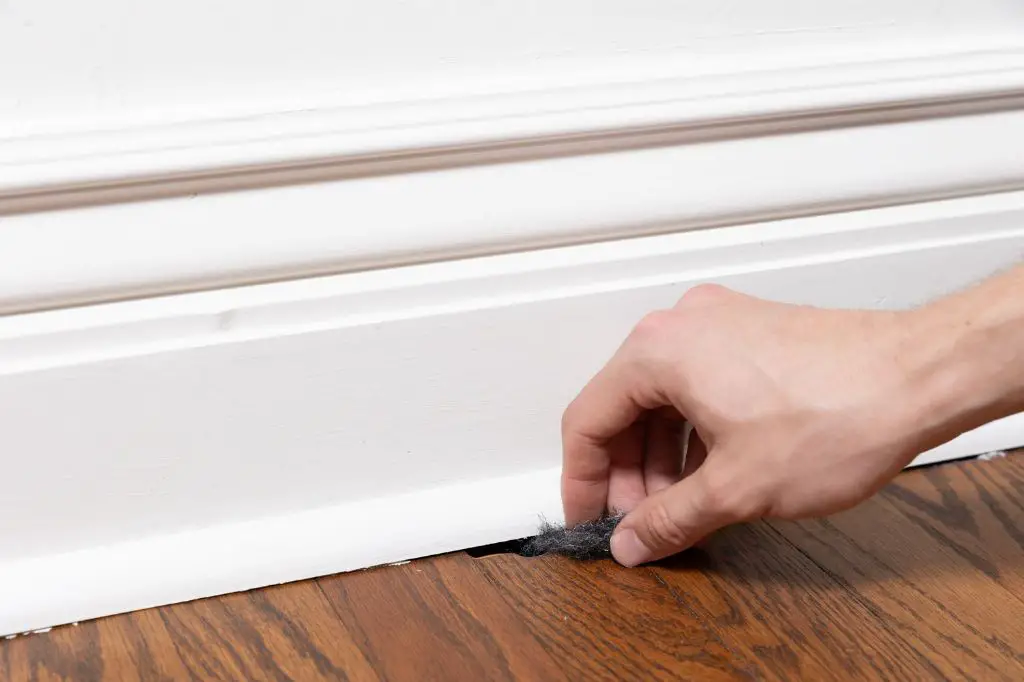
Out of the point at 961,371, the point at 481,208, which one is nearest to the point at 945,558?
the point at 961,371

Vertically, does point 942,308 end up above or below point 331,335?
below

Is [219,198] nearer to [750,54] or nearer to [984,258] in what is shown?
[750,54]

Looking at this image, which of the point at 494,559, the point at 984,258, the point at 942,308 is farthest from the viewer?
the point at 984,258

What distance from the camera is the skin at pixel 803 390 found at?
0.54 meters

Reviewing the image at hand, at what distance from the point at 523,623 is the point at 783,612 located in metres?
0.15

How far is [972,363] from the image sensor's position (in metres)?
0.54

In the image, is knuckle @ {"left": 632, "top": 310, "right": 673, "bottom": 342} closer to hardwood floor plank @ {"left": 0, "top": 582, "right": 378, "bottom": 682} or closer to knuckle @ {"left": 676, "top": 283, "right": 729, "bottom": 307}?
knuckle @ {"left": 676, "top": 283, "right": 729, "bottom": 307}

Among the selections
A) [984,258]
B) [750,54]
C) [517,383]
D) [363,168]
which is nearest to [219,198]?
[363,168]

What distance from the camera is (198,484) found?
661mm

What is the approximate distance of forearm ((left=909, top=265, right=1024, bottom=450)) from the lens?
1.77 feet

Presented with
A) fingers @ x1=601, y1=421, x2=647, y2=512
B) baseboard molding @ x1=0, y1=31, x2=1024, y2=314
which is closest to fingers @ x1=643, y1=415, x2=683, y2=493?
fingers @ x1=601, y1=421, x2=647, y2=512

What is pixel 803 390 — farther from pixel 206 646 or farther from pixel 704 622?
pixel 206 646

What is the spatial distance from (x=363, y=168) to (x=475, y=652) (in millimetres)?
291

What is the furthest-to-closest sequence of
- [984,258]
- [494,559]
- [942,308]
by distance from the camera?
1. [984,258]
2. [494,559]
3. [942,308]
